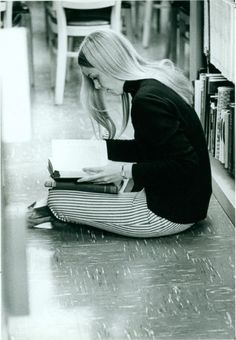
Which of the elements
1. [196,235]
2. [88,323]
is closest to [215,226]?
[196,235]

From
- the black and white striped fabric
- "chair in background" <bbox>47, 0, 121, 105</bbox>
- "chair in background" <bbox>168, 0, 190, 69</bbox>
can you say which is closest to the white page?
the black and white striped fabric

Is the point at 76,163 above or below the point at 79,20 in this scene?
below

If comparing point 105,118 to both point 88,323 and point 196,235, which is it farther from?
point 88,323

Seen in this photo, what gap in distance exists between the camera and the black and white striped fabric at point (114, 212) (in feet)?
8.67

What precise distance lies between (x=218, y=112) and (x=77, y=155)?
2.38 feet

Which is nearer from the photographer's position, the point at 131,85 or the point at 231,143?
the point at 131,85

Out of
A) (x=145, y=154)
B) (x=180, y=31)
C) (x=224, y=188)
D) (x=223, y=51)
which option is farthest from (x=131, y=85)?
(x=180, y=31)

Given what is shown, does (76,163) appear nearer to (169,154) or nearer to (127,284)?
(169,154)

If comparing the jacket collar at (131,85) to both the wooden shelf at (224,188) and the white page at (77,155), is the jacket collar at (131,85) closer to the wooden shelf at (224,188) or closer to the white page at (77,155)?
the white page at (77,155)

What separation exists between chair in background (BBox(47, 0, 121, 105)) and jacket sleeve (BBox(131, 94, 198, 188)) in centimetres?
196

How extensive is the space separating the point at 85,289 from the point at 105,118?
0.73 m

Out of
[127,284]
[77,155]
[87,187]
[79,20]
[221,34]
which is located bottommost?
[127,284]

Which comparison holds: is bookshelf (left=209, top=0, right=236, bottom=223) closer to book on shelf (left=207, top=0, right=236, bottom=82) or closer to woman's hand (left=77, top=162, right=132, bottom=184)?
book on shelf (left=207, top=0, right=236, bottom=82)

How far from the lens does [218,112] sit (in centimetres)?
312
